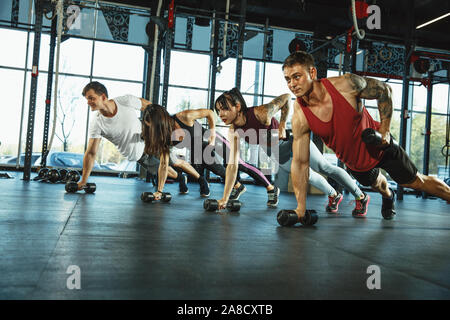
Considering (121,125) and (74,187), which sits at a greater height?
(121,125)

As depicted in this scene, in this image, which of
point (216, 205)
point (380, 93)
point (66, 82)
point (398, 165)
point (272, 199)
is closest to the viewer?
point (380, 93)

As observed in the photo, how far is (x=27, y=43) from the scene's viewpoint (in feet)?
29.7

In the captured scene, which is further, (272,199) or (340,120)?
(272,199)

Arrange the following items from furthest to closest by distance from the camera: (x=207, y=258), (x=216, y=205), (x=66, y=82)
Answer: (x=66, y=82) → (x=216, y=205) → (x=207, y=258)

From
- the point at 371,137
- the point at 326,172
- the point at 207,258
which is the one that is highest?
the point at 371,137

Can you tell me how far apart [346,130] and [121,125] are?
90.4 inches

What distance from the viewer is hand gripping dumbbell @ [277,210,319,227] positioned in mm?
2266

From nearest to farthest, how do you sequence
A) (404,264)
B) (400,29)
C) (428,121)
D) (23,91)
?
(404,264) → (428,121) → (23,91) → (400,29)

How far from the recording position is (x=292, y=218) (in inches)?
89.4

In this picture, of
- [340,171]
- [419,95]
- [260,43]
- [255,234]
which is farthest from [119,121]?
[419,95]

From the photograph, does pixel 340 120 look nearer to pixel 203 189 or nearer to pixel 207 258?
pixel 207 258

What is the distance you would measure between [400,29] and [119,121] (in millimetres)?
8160

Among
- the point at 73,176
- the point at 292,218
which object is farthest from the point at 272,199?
the point at 73,176
